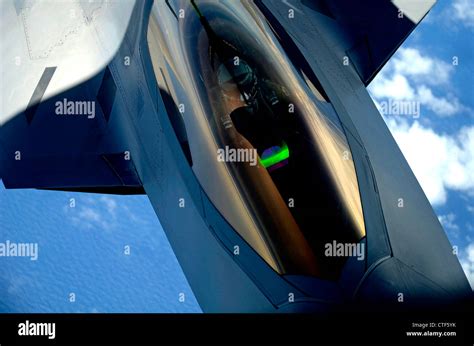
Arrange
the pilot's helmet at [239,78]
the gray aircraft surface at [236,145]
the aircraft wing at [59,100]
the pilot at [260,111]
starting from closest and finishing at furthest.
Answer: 1. the gray aircraft surface at [236,145]
2. the pilot at [260,111]
3. the pilot's helmet at [239,78]
4. the aircraft wing at [59,100]

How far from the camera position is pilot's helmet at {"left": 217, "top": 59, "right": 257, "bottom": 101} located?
2.29 m

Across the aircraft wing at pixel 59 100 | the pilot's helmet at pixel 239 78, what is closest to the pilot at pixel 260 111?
the pilot's helmet at pixel 239 78

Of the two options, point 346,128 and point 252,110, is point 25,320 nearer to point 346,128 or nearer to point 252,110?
point 252,110

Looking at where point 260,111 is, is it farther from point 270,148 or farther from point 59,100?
point 59,100

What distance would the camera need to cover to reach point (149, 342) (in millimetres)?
2162

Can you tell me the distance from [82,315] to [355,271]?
1257 mm

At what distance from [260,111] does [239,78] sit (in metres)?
0.24

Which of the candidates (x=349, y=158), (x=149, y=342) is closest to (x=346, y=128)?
(x=349, y=158)

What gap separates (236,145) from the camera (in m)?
2.21

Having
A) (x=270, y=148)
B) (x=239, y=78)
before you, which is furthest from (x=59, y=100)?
(x=270, y=148)

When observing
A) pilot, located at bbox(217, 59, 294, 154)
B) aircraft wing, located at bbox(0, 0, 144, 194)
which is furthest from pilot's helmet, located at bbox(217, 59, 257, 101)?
aircraft wing, located at bbox(0, 0, 144, 194)

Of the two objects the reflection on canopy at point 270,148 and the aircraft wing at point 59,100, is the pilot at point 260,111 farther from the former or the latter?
the aircraft wing at point 59,100

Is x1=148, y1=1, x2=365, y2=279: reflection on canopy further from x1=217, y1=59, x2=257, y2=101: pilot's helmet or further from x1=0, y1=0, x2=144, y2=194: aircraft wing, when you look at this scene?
Answer: x1=0, y1=0, x2=144, y2=194: aircraft wing

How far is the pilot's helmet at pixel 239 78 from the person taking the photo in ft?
7.50
